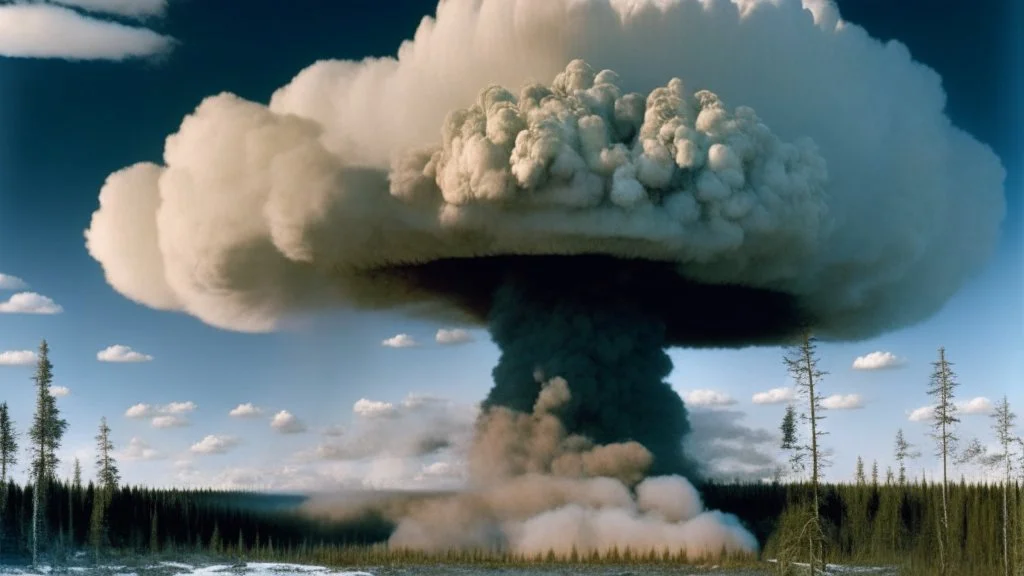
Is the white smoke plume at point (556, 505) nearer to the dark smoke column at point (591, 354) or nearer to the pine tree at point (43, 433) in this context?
the dark smoke column at point (591, 354)

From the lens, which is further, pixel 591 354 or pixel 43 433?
pixel 591 354

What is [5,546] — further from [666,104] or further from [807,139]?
[807,139]

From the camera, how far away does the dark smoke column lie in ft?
222

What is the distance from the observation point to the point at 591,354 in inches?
2692

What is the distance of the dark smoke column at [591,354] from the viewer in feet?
222

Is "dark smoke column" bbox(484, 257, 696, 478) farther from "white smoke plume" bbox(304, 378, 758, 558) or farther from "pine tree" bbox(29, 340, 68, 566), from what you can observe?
"pine tree" bbox(29, 340, 68, 566)

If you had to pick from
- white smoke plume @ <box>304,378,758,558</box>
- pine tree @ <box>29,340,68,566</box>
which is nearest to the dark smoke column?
white smoke plume @ <box>304,378,758,558</box>

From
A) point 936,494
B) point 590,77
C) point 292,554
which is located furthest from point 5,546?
point 936,494

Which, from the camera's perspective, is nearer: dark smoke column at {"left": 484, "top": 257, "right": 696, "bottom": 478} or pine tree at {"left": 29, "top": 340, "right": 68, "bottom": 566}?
pine tree at {"left": 29, "top": 340, "right": 68, "bottom": 566}

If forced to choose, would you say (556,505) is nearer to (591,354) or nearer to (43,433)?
(591,354)

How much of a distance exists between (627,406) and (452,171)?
16835 mm

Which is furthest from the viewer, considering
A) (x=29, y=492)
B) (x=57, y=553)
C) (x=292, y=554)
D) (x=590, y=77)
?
(x=590, y=77)

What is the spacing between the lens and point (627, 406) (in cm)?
6869

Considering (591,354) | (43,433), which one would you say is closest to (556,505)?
(591,354)
